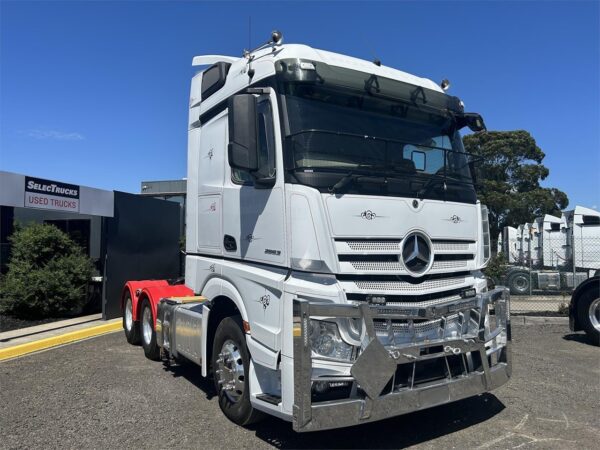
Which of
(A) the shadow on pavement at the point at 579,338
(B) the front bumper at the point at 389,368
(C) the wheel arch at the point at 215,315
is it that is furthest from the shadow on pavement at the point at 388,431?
(A) the shadow on pavement at the point at 579,338

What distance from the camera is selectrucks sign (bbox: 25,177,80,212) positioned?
31.6ft

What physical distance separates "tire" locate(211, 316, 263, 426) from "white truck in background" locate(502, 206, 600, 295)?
986cm

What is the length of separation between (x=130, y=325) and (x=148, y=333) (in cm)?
109

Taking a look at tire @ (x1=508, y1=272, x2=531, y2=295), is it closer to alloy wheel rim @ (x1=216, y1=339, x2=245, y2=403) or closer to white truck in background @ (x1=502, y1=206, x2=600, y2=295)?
white truck in background @ (x1=502, y1=206, x2=600, y2=295)

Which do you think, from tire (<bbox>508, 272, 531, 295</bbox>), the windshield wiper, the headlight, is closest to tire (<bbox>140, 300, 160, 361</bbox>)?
the headlight

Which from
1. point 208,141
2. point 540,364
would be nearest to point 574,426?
point 540,364

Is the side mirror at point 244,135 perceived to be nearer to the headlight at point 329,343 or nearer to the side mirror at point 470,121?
the headlight at point 329,343

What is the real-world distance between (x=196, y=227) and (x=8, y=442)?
2656 mm

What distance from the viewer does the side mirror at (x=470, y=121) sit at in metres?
5.13

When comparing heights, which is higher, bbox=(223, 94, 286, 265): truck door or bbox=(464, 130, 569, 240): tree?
bbox=(464, 130, 569, 240): tree

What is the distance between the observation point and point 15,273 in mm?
10039

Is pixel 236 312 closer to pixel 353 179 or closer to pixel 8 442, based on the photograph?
pixel 353 179

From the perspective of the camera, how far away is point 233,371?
4477 mm

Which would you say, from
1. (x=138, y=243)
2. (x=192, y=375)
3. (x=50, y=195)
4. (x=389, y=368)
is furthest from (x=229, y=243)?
(x=138, y=243)
